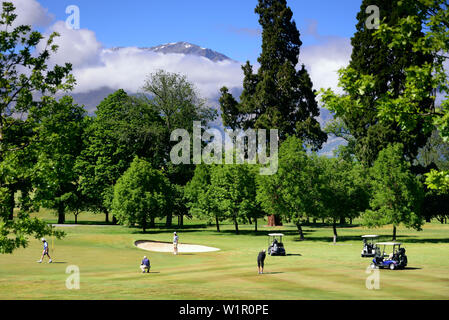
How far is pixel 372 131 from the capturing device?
233 ft

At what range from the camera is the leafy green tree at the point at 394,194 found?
5812 cm

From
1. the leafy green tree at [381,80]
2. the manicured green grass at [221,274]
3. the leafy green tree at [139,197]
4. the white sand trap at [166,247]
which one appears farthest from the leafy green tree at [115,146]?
the leafy green tree at [381,80]

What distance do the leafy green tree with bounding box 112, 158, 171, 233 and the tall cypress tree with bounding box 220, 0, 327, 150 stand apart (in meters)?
21.0

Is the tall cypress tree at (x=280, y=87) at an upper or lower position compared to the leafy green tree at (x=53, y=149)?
upper

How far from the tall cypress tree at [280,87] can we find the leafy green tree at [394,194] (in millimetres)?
21174

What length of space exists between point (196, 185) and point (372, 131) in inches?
1125

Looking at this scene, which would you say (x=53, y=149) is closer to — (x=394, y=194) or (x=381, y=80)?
(x=394, y=194)

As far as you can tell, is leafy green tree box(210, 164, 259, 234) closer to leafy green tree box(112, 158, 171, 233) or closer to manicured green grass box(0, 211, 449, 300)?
leafy green tree box(112, 158, 171, 233)

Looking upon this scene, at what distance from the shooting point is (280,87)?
8312 centimetres

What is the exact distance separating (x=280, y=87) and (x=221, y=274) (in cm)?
5595

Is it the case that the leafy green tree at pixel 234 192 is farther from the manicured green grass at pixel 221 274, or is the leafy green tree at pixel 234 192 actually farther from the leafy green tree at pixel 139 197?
the manicured green grass at pixel 221 274

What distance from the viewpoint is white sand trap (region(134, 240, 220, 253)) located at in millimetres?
53528
